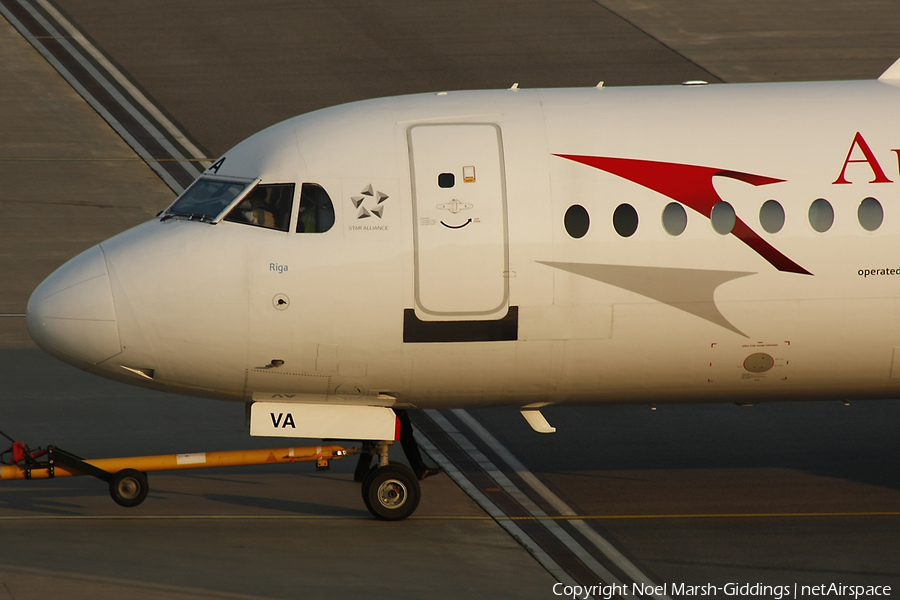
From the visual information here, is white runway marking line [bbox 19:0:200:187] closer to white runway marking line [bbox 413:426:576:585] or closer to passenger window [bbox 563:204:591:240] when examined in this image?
white runway marking line [bbox 413:426:576:585]

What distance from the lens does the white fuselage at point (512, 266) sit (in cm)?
1212

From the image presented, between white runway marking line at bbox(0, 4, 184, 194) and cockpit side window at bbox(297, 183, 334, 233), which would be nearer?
cockpit side window at bbox(297, 183, 334, 233)

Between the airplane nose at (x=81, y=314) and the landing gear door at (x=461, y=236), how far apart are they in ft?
9.92

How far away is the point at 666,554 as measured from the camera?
12.5 meters

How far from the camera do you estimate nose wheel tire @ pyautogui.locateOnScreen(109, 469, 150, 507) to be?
1314cm

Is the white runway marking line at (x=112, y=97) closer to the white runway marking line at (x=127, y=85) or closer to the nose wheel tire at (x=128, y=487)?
the white runway marking line at (x=127, y=85)

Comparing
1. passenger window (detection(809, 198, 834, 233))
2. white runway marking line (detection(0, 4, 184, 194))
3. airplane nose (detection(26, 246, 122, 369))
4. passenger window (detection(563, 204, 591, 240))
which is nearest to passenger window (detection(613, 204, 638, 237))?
passenger window (detection(563, 204, 591, 240))

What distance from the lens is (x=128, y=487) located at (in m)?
13.2

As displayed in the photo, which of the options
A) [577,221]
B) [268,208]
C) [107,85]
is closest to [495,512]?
[577,221]

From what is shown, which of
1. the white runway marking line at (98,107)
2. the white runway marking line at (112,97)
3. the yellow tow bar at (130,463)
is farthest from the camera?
the white runway marking line at (112,97)

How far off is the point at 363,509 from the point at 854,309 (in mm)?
5623

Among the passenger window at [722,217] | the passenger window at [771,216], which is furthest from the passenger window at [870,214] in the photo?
the passenger window at [722,217]

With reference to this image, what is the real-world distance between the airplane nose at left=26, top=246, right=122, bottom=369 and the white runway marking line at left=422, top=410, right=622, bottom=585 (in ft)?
14.8

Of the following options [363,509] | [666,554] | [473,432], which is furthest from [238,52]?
[666,554]
